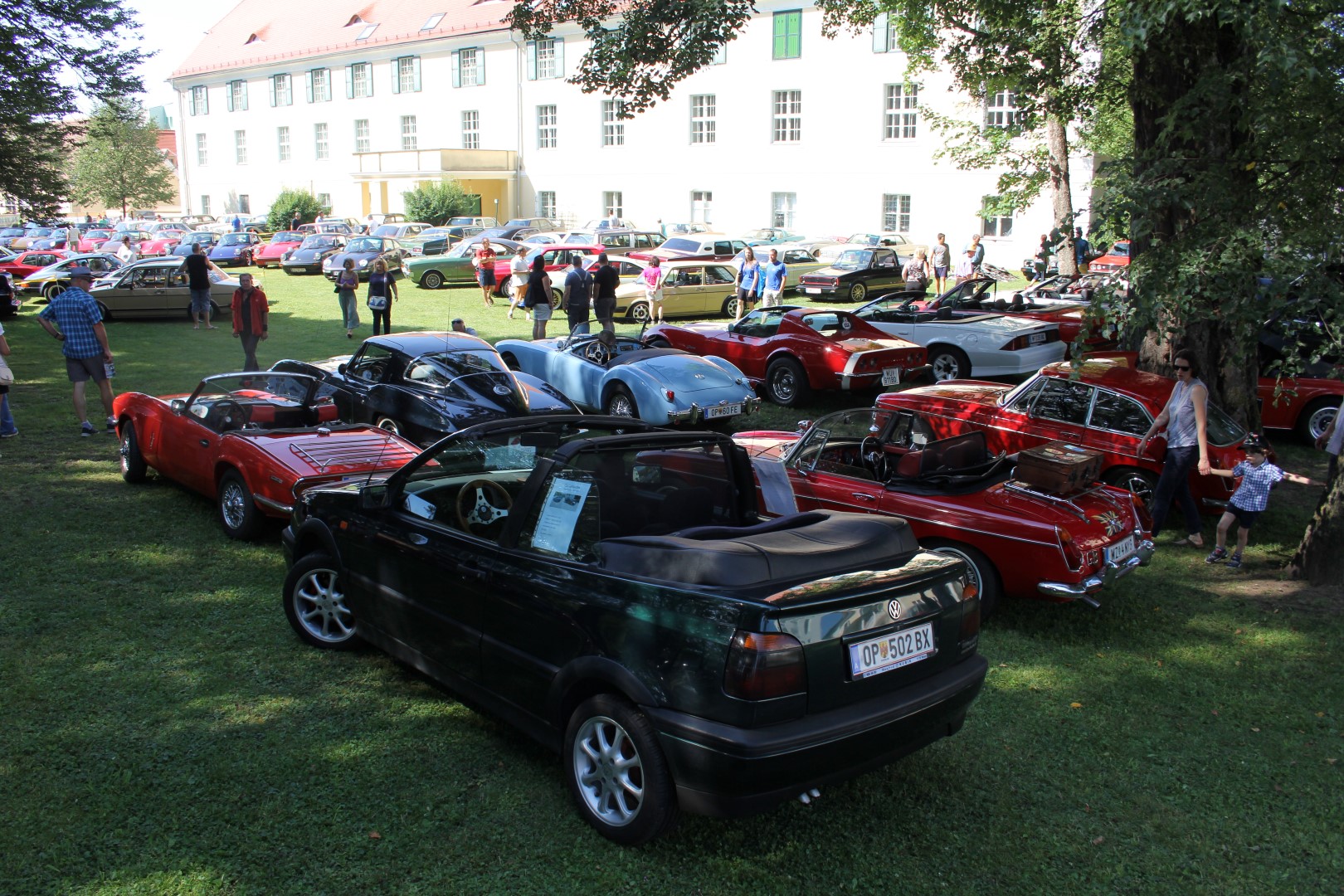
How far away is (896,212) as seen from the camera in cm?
4150

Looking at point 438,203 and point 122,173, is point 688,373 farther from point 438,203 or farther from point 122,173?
point 122,173

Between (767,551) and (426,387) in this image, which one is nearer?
(767,551)

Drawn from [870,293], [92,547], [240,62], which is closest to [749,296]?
[870,293]

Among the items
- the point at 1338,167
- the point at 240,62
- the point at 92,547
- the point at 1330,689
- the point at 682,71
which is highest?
the point at 240,62

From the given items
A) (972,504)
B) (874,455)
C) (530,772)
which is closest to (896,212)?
(874,455)

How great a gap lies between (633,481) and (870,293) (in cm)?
2536

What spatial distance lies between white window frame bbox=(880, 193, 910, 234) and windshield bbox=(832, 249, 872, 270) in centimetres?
1249

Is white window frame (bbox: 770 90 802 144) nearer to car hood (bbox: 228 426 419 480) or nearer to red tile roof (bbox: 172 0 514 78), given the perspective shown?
red tile roof (bbox: 172 0 514 78)

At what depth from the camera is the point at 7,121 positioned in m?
19.1

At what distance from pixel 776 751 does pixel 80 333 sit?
419 inches

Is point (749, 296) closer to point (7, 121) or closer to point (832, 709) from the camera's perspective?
point (7, 121)

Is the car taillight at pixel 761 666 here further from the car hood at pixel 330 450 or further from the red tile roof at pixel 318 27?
the red tile roof at pixel 318 27

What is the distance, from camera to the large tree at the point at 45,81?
1869 centimetres

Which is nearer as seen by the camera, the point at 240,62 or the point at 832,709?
the point at 832,709
